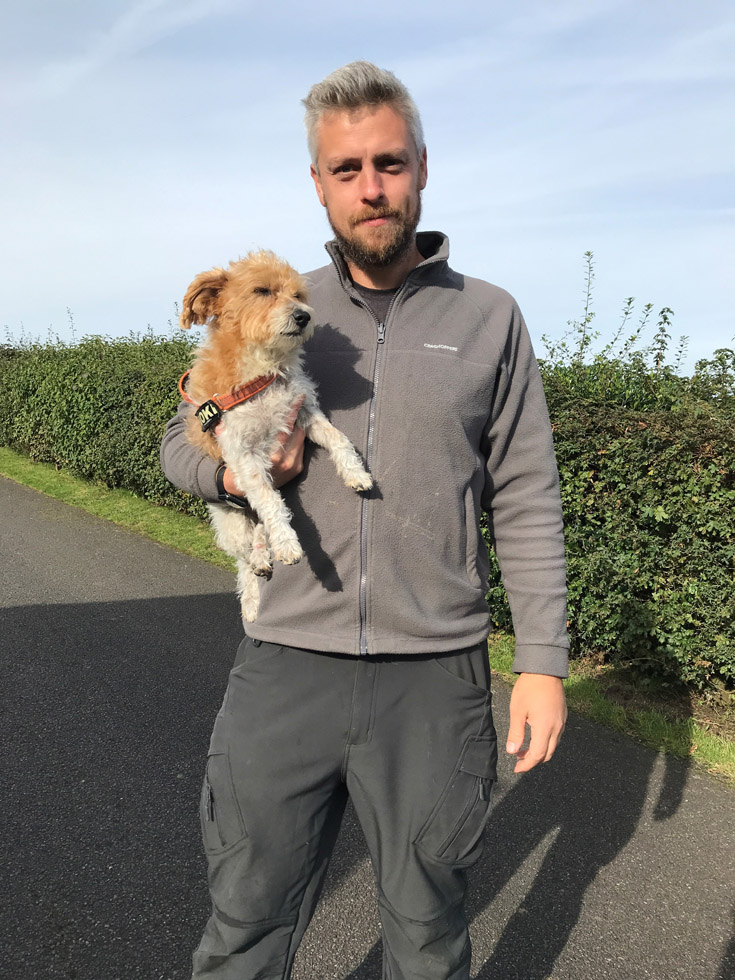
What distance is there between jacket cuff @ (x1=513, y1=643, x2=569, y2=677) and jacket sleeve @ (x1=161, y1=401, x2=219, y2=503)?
112 centimetres

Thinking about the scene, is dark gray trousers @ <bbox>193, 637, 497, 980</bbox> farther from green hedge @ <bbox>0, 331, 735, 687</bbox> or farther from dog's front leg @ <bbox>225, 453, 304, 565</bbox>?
green hedge @ <bbox>0, 331, 735, 687</bbox>

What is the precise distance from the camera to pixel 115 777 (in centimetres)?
499

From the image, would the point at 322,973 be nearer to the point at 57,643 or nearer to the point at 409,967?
the point at 409,967

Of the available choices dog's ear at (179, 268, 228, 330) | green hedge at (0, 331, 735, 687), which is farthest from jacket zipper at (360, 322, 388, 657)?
green hedge at (0, 331, 735, 687)

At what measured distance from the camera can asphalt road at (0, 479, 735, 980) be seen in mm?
3619

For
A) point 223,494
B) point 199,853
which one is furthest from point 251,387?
point 199,853

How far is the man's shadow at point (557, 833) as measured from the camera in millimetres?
3658

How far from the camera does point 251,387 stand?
275 centimetres

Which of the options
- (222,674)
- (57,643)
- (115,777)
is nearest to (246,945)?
(115,777)

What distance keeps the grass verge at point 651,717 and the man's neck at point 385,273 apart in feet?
14.8

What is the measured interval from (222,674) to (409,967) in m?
4.67

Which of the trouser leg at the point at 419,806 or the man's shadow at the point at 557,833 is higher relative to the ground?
the trouser leg at the point at 419,806

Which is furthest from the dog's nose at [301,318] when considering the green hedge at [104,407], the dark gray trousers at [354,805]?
the green hedge at [104,407]

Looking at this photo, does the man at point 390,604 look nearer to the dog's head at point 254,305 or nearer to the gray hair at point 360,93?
the gray hair at point 360,93
